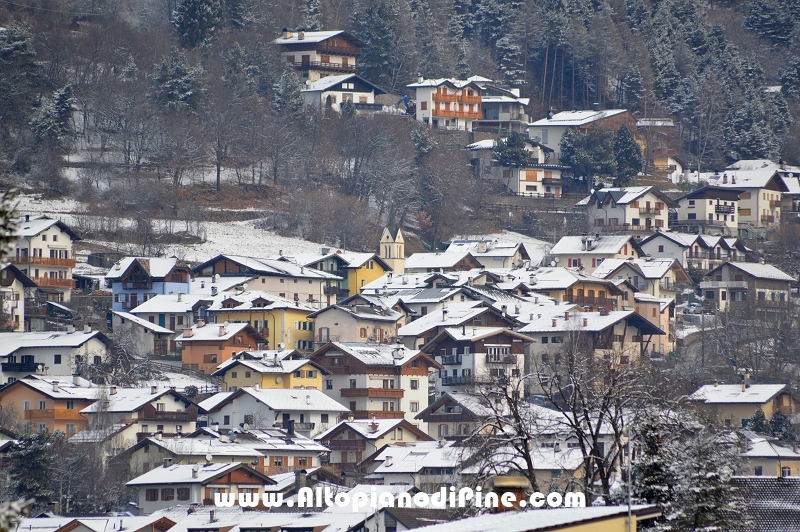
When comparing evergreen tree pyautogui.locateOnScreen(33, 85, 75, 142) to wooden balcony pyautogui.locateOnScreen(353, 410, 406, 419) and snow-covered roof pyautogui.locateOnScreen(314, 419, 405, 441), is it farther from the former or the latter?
snow-covered roof pyautogui.locateOnScreen(314, 419, 405, 441)

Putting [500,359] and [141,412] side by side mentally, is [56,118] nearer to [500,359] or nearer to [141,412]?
[500,359]

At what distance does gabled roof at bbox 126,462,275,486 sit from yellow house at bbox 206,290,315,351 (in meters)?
22.0

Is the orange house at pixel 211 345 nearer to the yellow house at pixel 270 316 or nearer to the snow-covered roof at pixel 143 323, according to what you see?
the snow-covered roof at pixel 143 323

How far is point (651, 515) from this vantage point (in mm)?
20797

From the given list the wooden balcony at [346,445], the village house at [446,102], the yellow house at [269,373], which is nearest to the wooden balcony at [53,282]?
the yellow house at [269,373]

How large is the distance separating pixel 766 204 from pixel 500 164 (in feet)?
50.0

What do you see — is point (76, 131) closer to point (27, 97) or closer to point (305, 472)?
point (27, 97)

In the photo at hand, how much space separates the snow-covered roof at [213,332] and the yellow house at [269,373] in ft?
10.2

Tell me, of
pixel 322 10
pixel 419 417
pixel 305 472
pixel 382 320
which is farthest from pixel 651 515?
pixel 322 10

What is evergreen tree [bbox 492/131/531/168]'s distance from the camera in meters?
110

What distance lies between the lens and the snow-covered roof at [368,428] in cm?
6931

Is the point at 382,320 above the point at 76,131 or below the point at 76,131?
below

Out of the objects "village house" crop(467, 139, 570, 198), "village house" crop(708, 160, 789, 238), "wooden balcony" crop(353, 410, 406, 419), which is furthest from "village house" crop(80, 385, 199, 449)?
"village house" crop(708, 160, 789, 238)

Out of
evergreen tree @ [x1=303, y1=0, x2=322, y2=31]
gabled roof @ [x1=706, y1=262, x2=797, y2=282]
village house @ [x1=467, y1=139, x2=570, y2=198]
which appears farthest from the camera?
evergreen tree @ [x1=303, y1=0, x2=322, y2=31]
